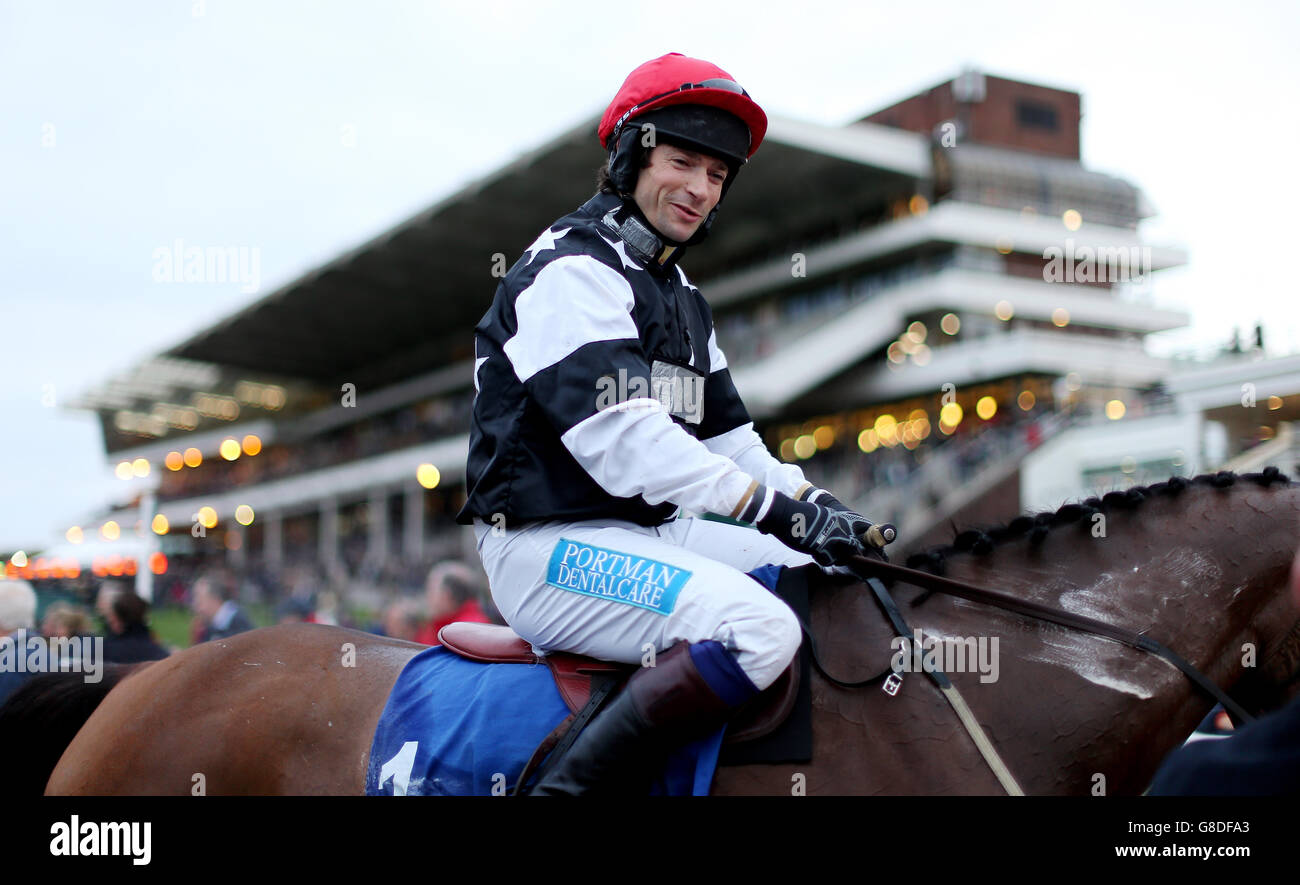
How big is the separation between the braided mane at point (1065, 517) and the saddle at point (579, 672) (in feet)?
1.63

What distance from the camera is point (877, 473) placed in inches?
918

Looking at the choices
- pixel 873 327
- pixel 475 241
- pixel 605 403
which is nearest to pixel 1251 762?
pixel 605 403

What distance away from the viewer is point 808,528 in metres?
2.32

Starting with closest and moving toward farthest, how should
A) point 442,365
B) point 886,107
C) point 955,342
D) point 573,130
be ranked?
point 573,130
point 955,342
point 886,107
point 442,365

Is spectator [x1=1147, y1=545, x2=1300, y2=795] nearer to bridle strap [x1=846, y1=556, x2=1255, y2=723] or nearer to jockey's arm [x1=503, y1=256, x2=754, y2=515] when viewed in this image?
bridle strap [x1=846, y1=556, x2=1255, y2=723]

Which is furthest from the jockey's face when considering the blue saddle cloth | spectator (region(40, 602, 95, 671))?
spectator (region(40, 602, 95, 671))

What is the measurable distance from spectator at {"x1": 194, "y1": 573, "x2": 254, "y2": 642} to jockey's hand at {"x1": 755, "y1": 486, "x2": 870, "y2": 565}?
7.24m

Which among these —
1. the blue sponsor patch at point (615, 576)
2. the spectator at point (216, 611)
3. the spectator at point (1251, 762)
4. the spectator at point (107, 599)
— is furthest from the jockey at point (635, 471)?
the spectator at point (216, 611)

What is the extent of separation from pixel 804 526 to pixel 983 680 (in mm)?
533

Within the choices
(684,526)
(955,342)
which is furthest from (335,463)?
(684,526)

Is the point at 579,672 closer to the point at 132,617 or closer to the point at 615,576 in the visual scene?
the point at 615,576

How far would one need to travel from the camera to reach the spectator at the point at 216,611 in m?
8.55
